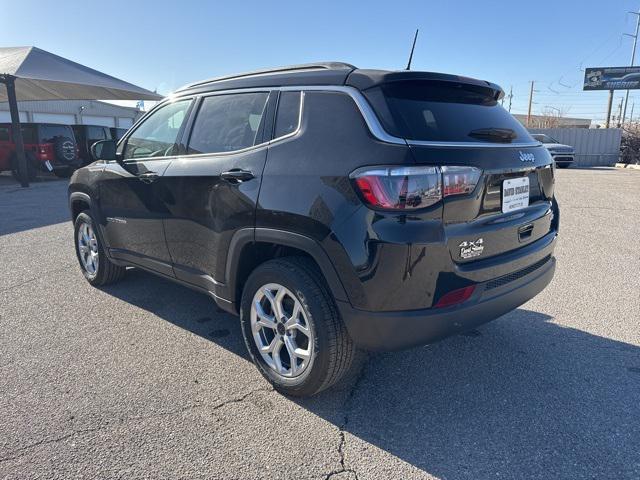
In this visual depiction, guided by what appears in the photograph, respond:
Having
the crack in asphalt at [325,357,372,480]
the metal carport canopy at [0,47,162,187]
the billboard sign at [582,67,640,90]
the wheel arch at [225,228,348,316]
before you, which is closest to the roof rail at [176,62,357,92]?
the wheel arch at [225,228,348,316]

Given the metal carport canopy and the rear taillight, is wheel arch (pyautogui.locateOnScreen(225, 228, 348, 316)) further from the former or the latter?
the metal carport canopy

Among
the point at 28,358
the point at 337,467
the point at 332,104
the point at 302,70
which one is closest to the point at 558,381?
the point at 337,467

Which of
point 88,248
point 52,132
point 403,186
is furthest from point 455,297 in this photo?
point 52,132

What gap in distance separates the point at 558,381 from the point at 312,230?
1906 mm

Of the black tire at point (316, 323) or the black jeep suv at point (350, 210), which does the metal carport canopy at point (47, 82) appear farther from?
the black tire at point (316, 323)

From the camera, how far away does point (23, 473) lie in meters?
2.22

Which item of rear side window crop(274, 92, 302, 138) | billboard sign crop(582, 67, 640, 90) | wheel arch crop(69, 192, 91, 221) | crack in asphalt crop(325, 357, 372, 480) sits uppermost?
billboard sign crop(582, 67, 640, 90)

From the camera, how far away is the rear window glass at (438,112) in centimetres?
239

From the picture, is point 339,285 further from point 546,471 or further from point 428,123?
point 546,471

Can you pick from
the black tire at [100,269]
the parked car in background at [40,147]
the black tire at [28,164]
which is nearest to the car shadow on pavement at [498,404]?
the black tire at [100,269]

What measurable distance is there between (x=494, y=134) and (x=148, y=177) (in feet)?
8.37

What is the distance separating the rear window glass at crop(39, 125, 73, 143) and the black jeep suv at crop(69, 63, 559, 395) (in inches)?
590

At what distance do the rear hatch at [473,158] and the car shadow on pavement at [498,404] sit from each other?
0.92 m

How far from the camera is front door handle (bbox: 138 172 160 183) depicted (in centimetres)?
359
